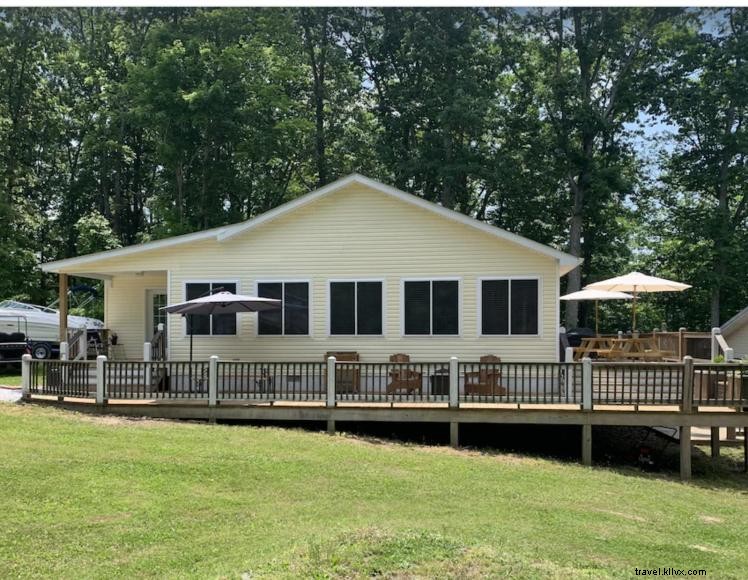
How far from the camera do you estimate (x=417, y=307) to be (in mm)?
13977

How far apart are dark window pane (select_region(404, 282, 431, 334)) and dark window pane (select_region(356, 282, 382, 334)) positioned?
58 centimetres

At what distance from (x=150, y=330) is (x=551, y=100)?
20.9 meters

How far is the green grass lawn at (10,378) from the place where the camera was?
17.6 m

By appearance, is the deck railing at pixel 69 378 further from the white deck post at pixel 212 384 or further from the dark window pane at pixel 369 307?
the dark window pane at pixel 369 307

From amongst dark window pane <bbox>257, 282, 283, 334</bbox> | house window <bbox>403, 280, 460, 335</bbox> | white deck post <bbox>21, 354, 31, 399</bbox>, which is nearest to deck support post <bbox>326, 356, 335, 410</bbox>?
house window <bbox>403, 280, 460, 335</bbox>

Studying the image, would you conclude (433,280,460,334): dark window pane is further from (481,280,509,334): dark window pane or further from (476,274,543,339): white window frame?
(481,280,509,334): dark window pane

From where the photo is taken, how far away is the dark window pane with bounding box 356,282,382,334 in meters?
14.1

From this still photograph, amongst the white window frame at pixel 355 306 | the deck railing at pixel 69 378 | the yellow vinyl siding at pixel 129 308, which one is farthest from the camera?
the yellow vinyl siding at pixel 129 308

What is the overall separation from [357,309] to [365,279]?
66cm

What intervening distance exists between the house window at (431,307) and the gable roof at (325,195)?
1.38 metres

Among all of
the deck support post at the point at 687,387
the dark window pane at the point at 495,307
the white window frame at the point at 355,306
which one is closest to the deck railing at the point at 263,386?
the white window frame at the point at 355,306

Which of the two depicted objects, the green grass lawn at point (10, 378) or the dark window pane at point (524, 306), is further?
the green grass lawn at point (10, 378)

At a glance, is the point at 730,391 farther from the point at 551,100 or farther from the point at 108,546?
the point at 551,100

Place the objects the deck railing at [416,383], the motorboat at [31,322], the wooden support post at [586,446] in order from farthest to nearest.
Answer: the motorboat at [31,322]
the wooden support post at [586,446]
the deck railing at [416,383]
